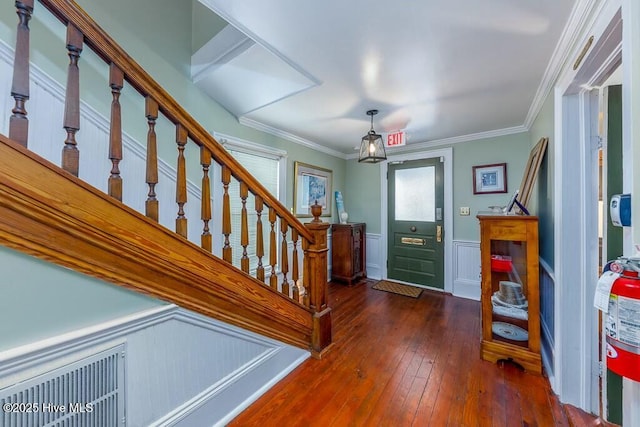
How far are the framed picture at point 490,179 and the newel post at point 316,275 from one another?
99.2 inches

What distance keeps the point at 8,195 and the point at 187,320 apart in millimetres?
836

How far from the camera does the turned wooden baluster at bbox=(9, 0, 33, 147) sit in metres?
0.79

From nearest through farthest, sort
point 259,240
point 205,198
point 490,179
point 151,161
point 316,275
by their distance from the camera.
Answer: point 151,161, point 205,198, point 259,240, point 316,275, point 490,179

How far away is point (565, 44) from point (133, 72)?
7.71ft

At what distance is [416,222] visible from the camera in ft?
12.9

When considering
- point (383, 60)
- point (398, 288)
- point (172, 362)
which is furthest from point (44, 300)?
point (398, 288)

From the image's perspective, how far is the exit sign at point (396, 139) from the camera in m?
2.88

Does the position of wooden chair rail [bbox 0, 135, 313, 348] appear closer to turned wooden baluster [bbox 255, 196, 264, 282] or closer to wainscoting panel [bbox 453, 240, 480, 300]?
turned wooden baluster [bbox 255, 196, 264, 282]

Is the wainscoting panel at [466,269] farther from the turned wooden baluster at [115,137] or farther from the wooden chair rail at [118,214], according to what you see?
the turned wooden baluster at [115,137]

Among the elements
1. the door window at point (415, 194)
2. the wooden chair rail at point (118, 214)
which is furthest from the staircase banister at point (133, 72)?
the door window at point (415, 194)

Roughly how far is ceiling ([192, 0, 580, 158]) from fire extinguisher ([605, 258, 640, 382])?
137 centimetres

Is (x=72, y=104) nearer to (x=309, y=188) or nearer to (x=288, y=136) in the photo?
(x=288, y=136)

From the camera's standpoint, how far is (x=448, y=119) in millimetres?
2857

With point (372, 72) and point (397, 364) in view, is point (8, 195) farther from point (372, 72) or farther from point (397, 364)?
point (397, 364)
